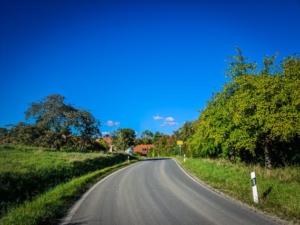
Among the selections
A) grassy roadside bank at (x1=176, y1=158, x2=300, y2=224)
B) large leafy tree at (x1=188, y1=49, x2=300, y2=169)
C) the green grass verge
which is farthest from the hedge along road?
large leafy tree at (x1=188, y1=49, x2=300, y2=169)

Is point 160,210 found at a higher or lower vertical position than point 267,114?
lower

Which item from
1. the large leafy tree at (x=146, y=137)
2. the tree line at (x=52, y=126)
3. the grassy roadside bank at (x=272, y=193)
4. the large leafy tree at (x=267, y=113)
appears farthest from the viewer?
the large leafy tree at (x=146, y=137)

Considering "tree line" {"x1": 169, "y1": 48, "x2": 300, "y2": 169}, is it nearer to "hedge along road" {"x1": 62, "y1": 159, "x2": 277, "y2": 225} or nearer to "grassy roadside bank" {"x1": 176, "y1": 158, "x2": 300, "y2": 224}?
"grassy roadside bank" {"x1": 176, "y1": 158, "x2": 300, "y2": 224}

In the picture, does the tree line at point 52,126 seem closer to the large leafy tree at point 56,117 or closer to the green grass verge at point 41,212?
the large leafy tree at point 56,117

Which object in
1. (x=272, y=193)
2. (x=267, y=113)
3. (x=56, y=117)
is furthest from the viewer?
(x=56, y=117)

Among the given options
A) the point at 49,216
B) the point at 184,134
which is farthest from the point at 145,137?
the point at 49,216

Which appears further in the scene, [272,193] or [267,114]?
[267,114]

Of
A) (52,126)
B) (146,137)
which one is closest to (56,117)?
(52,126)

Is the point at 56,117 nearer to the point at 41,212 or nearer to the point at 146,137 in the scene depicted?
the point at 41,212

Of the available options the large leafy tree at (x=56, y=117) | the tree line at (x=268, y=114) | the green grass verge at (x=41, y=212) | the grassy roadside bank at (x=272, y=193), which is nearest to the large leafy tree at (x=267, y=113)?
the tree line at (x=268, y=114)

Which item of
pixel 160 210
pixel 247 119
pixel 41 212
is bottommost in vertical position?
pixel 160 210

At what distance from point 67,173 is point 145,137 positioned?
362 ft

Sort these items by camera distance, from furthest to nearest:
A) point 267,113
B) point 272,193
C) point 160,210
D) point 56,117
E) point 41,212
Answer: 1. point 56,117
2. point 267,113
3. point 272,193
4. point 160,210
5. point 41,212

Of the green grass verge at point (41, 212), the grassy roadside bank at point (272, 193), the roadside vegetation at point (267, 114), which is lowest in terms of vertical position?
the grassy roadside bank at point (272, 193)
